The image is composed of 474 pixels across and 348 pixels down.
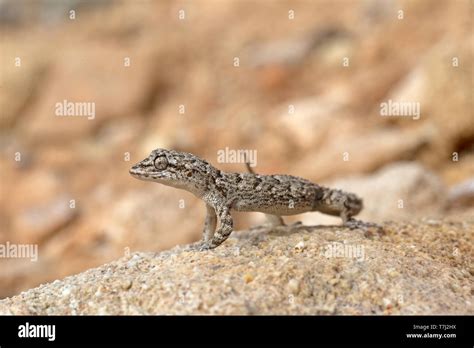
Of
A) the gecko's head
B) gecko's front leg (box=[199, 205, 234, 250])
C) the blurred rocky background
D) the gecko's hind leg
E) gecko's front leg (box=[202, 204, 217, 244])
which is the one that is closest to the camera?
the gecko's head

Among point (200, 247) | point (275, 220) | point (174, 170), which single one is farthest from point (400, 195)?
point (174, 170)

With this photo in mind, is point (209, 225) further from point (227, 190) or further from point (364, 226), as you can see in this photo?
point (364, 226)

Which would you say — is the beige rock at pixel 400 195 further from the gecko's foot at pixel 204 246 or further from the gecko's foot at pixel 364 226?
the gecko's foot at pixel 204 246

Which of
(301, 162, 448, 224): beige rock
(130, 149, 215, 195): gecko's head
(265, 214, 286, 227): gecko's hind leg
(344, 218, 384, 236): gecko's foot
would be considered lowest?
(344, 218, 384, 236): gecko's foot

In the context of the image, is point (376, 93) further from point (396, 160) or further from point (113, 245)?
point (113, 245)

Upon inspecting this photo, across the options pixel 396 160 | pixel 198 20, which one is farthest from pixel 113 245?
pixel 198 20

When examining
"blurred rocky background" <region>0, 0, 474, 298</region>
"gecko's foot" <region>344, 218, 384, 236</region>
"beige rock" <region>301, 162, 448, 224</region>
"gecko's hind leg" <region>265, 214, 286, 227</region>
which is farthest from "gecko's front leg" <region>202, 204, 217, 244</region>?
"beige rock" <region>301, 162, 448, 224</region>

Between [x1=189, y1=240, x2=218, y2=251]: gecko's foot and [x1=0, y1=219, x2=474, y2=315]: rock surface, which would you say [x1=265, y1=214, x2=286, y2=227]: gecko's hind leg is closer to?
[x1=0, y1=219, x2=474, y2=315]: rock surface

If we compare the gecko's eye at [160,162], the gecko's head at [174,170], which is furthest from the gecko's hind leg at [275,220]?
the gecko's eye at [160,162]
